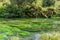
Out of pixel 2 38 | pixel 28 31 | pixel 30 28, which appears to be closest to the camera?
pixel 2 38

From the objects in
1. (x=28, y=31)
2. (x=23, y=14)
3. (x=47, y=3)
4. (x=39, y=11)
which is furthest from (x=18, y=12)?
(x=28, y=31)

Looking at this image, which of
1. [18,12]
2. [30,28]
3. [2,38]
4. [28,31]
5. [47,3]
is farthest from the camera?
[47,3]

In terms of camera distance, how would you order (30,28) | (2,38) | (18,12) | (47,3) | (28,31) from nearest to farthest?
(2,38)
(28,31)
(30,28)
(18,12)
(47,3)

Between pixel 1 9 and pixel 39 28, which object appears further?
pixel 1 9

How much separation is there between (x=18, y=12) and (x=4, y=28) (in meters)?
7.19

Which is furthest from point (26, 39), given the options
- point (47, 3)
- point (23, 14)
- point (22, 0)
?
point (47, 3)

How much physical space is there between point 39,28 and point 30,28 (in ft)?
2.28

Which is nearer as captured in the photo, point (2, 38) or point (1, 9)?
point (2, 38)

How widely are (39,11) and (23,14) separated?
1780 mm

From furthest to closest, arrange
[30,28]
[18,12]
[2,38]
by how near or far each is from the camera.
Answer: [18,12] < [30,28] < [2,38]

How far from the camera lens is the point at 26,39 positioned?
12.6m

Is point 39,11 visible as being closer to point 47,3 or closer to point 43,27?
point 47,3

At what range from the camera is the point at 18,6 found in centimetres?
2352

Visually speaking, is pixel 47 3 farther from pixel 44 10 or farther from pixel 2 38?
pixel 2 38
